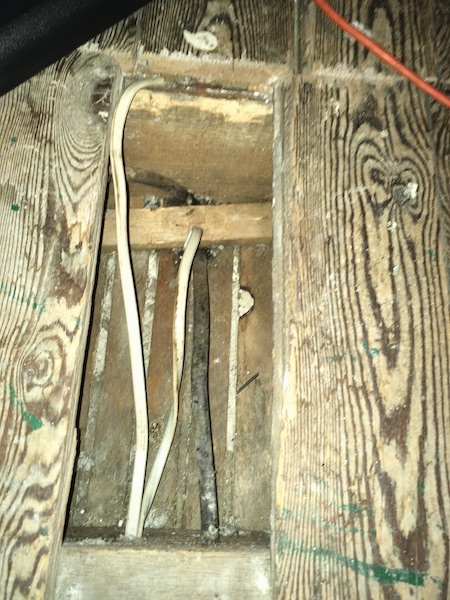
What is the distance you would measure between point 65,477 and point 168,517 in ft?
1.62

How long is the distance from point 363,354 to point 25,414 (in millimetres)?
562

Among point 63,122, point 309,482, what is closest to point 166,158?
point 63,122

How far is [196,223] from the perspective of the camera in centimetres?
121

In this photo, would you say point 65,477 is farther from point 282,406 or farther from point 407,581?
point 407,581

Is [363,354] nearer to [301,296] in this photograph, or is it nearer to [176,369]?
[301,296]

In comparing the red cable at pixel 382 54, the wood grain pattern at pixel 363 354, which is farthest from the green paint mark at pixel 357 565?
the red cable at pixel 382 54

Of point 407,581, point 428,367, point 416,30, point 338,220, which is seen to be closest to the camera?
point 407,581

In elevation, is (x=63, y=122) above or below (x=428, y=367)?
above

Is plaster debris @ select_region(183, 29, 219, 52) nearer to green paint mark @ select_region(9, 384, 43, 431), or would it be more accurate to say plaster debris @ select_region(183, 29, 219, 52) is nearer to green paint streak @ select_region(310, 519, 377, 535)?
green paint mark @ select_region(9, 384, 43, 431)

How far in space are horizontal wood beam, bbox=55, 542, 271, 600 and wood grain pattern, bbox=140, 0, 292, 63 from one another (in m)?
0.99

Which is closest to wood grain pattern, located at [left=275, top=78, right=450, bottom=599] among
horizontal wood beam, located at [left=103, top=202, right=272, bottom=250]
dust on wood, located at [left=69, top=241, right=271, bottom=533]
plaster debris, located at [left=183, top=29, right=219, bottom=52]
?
plaster debris, located at [left=183, top=29, right=219, bottom=52]

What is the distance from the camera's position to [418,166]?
0.89m

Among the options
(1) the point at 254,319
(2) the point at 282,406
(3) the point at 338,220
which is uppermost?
(3) the point at 338,220

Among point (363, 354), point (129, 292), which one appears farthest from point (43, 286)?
point (363, 354)
